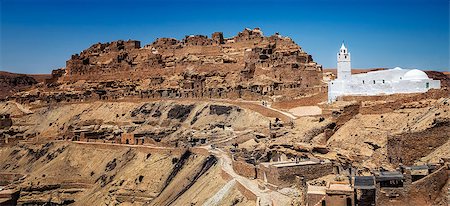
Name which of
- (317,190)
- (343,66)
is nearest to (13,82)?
(343,66)

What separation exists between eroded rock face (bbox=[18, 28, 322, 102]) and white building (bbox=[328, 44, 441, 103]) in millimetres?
8051

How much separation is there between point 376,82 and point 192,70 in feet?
100

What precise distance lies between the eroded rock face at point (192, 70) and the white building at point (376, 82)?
26.4 ft

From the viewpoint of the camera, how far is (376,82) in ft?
123

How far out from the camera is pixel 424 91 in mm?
35719

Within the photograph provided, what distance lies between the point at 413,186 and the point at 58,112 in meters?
57.3

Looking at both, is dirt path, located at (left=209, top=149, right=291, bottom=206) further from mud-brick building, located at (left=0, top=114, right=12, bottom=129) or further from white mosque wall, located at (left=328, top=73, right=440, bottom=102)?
mud-brick building, located at (left=0, top=114, right=12, bottom=129)

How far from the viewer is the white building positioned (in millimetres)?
36081

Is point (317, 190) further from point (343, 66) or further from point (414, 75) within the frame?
point (343, 66)

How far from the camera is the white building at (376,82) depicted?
36.1 m

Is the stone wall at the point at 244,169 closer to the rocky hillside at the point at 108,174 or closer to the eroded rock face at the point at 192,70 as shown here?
the rocky hillside at the point at 108,174

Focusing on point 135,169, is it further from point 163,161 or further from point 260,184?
point 260,184

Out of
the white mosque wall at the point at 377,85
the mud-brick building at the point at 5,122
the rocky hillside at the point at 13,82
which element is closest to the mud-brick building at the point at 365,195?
the white mosque wall at the point at 377,85

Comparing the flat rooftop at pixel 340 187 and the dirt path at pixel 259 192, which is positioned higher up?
the flat rooftop at pixel 340 187
